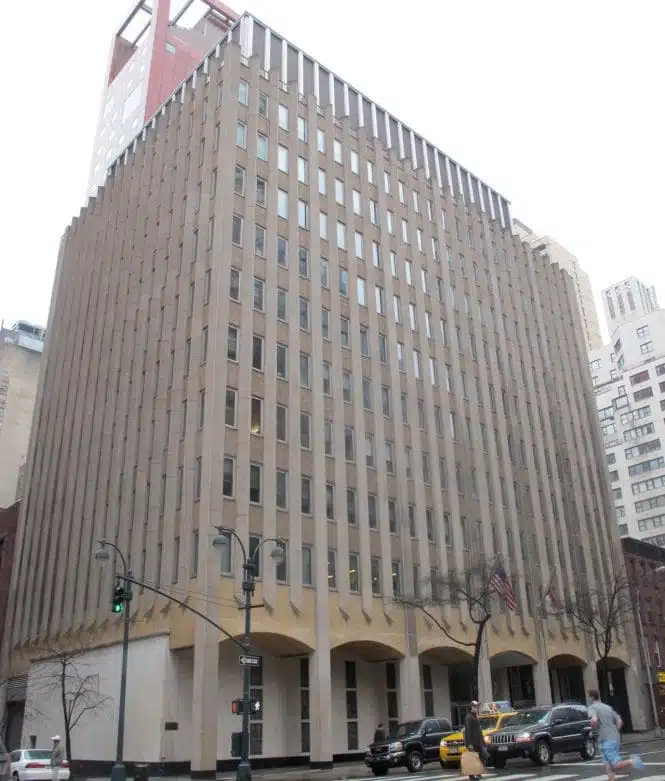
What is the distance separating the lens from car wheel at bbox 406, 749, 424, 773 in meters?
30.1

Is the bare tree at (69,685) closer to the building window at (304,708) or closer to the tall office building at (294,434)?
the tall office building at (294,434)

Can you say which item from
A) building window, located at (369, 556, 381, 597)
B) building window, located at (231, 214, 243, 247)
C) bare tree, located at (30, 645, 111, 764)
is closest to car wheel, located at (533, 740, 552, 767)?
building window, located at (369, 556, 381, 597)

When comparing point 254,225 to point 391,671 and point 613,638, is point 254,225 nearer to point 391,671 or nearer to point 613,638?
point 391,671

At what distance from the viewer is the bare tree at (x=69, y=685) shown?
130ft

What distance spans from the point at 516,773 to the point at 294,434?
20.8m

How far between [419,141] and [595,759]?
162 ft

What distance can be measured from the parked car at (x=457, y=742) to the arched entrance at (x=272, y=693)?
31.3ft

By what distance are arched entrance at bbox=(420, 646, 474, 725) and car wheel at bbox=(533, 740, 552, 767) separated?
55.8ft

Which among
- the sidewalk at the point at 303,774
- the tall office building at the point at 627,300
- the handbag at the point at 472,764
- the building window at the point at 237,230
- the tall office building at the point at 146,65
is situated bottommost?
the sidewalk at the point at 303,774

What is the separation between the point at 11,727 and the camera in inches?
2039

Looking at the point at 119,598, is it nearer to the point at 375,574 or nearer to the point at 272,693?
the point at 272,693

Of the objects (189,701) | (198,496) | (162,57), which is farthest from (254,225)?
(162,57)

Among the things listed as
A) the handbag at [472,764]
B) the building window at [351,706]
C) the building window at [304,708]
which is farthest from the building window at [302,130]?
the handbag at [472,764]

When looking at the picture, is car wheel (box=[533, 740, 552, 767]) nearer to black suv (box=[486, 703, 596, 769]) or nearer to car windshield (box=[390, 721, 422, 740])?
black suv (box=[486, 703, 596, 769])
